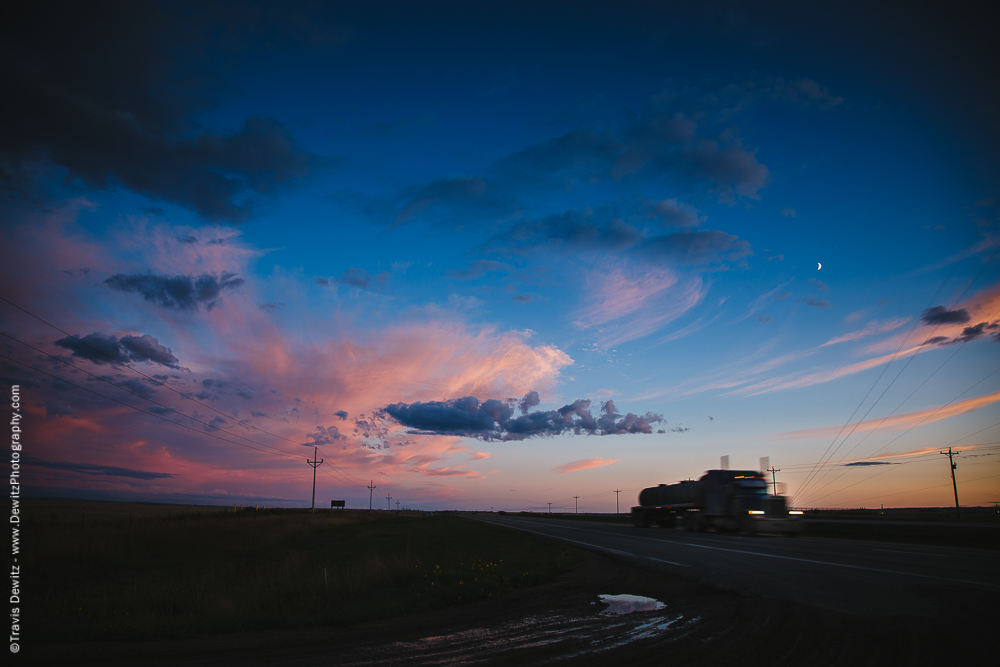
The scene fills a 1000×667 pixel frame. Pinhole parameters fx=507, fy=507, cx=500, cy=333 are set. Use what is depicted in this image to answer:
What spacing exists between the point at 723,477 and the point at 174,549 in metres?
34.6

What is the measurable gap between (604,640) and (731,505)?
88.1 ft

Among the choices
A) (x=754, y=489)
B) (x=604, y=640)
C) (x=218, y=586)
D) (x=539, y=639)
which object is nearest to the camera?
(x=604, y=640)

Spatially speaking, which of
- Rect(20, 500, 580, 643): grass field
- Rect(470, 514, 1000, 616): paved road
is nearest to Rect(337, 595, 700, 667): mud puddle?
Rect(470, 514, 1000, 616): paved road

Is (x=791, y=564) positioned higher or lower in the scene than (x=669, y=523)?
higher

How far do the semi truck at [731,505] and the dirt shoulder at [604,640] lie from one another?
2148cm

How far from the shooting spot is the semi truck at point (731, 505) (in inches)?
1118

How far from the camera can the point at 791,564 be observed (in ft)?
44.2

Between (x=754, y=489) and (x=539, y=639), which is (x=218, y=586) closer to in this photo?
(x=539, y=639)

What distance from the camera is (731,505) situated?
30.3 meters

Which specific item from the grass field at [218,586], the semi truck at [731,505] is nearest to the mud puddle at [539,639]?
the grass field at [218,586]

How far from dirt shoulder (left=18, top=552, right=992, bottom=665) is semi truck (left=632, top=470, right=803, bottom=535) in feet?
70.5

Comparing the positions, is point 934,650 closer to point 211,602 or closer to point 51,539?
point 211,602

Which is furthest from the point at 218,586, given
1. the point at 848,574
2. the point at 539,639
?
the point at 848,574

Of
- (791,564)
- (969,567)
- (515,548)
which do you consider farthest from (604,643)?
(515,548)
